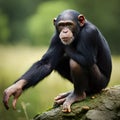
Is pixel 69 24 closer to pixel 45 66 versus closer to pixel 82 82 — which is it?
pixel 45 66

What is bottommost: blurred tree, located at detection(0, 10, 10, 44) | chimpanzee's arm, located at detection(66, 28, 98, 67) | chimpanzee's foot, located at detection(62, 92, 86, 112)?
blurred tree, located at detection(0, 10, 10, 44)

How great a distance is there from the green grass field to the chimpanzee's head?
47.1 inches

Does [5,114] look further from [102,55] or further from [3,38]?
[3,38]

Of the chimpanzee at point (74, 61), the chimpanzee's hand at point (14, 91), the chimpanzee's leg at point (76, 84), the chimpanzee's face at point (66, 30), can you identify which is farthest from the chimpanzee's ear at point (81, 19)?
the chimpanzee's hand at point (14, 91)

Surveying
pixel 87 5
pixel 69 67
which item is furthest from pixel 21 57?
pixel 87 5

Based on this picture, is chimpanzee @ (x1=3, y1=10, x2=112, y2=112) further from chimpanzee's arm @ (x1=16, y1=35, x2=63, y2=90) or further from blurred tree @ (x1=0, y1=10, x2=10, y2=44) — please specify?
blurred tree @ (x1=0, y1=10, x2=10, y2=44)

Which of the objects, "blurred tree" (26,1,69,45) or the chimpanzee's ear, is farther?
"blurred tree" (26,1,69,45)

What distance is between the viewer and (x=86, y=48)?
32.2 ft

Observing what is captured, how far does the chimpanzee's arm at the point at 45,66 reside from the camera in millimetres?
10023

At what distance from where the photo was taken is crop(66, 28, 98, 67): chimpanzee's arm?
9760 millimetres

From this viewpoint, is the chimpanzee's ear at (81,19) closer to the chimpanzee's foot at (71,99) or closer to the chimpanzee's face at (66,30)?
the chimpanzee's face at (66,30)

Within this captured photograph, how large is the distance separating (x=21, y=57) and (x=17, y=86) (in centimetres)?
1193

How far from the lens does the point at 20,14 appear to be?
43.2 meters

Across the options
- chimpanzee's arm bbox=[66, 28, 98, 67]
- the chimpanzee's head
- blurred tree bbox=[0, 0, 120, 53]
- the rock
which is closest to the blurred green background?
blurred tree bbox=[0, 0, 120, 53]
